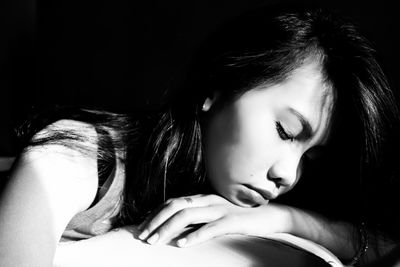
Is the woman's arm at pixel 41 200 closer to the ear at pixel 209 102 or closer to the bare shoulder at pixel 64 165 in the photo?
the bare shoulder at pixel 64 165

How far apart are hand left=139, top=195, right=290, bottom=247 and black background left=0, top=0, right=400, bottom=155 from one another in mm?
563

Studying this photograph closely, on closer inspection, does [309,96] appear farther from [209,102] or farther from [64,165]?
[64,165]

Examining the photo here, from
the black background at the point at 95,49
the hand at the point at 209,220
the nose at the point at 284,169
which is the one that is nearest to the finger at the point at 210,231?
the hand at the point at 209,220

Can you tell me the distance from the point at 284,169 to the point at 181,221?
7.7 inches

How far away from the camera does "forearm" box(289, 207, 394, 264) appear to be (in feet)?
2.55

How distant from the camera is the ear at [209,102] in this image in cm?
79

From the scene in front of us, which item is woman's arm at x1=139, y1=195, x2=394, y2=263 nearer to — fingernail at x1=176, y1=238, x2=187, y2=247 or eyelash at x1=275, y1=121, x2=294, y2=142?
fingernail at x1=176, y1=238, x2=187, y2=247

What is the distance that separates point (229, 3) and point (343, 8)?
273 millimetres

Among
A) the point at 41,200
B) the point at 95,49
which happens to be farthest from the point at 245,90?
the point at 95,49

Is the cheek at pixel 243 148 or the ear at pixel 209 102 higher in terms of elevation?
the ear at pixel 209 102

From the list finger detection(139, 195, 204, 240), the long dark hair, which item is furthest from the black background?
finger detection(139, 195, 204, 240)

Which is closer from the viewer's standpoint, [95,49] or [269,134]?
[269,134]

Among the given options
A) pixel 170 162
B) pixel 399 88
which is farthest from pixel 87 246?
pixel 399 88

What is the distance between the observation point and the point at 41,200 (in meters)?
0.58
